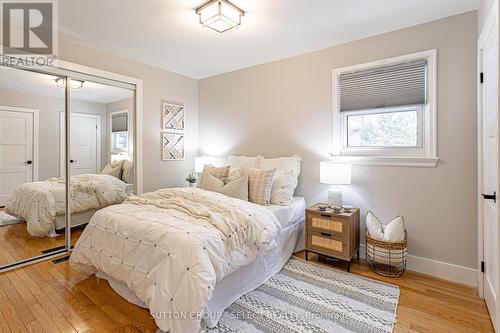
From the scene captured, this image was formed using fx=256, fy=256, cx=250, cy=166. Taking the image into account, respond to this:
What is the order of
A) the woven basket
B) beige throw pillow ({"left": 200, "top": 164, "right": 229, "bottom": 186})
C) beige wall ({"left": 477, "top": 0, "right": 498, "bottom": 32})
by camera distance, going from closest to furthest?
1. beige wall ({"left": 477, "top": 0, "right": 498, "bottom": 32})
2. the woven basket
3. beige throw pillow ({"left": 200, "top": 164, "right": 229, "bottom": 186})

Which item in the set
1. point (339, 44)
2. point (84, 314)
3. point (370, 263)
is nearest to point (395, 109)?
point (339, 44)

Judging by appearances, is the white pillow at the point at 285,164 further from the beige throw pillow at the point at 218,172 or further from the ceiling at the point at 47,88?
the ceiling at the point at 47,88

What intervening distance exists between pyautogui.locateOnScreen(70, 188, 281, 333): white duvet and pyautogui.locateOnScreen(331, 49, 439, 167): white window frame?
1.29 meters

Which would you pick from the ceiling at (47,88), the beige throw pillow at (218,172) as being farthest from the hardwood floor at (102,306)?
the ceiling at (47,88)

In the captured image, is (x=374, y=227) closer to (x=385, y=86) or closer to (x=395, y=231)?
(x=395, y=231)

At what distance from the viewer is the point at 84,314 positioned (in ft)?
6.23

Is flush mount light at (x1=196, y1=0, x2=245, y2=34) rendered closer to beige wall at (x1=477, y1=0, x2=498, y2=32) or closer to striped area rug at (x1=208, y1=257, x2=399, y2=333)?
beige wall at (x1=477, y1=0, x2=498, y2=32)

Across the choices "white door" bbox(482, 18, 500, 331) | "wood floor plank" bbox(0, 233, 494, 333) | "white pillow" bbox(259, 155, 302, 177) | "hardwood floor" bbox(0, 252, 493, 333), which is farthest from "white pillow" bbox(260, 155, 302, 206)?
"white door" bbox(482, 18, 500, 331)

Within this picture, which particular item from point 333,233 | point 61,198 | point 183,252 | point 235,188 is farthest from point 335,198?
point 61,198

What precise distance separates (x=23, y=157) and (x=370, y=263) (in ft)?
12.5

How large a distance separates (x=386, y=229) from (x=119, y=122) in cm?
346

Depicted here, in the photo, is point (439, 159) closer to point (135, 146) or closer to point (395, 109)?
point (395, 109)

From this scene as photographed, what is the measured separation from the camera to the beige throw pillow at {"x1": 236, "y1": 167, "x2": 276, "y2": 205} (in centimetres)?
289

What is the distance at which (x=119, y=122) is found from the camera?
135 inches
